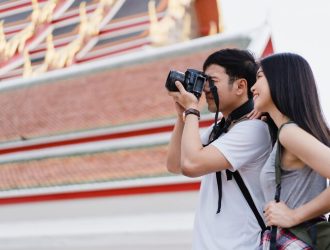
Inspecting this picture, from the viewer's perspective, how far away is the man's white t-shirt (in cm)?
134

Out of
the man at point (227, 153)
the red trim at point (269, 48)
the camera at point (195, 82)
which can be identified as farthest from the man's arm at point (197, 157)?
the red trim at point (269, 48)

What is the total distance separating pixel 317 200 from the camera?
3.94ft

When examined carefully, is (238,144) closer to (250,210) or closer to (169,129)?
(250,210)

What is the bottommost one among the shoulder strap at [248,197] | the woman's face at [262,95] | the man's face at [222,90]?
the shoulder strap at [248,197]

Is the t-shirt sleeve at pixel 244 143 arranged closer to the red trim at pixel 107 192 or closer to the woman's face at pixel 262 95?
the woman's face at pixel 262 95

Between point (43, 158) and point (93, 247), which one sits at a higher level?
point (43, 158)

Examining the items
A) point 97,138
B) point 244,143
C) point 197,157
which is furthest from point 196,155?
point 97,138

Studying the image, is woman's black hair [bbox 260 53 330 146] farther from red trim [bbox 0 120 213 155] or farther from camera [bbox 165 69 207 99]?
red trim [bbox 0 120 213 155]

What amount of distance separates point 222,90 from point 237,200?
279 mm

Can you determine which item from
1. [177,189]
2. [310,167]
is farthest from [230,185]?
[177,189]

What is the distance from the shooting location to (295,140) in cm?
122

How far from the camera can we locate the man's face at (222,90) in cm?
146

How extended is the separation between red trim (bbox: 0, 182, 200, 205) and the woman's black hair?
225 cm

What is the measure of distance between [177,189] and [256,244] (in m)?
2.27
